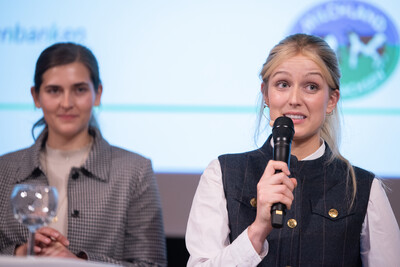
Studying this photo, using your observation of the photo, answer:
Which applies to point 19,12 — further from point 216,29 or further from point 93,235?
point 93,235

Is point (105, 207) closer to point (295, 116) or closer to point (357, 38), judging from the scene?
point (295, 116)

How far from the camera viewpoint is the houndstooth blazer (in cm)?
243

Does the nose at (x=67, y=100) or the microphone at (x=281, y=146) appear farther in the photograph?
the nose at (x=67, y=100)

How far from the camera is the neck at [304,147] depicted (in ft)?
6.80

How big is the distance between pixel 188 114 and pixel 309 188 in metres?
1.14

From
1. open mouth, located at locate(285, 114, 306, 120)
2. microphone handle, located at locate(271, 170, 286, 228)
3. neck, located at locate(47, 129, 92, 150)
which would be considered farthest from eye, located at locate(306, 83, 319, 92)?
neck, located at locate(47, 129, 92, 150)

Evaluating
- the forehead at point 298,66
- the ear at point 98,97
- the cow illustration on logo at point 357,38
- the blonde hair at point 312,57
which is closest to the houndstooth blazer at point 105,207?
the ear at point 98,97

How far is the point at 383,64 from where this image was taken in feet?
9.64

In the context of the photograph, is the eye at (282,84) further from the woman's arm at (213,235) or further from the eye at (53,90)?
the eye at (53,90)

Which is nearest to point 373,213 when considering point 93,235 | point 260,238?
point 260,238

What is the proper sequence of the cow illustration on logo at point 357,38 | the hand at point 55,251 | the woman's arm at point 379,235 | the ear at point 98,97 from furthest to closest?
the cow illustration on logo at point 357,38, the ear at point 98,97, the hand at point 55,251, the woman's arm at point 379,235

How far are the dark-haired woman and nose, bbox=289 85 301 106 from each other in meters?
0.87

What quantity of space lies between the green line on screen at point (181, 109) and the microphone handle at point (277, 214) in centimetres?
137

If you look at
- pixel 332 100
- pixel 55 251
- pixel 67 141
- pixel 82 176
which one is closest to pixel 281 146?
pixel 332 100
